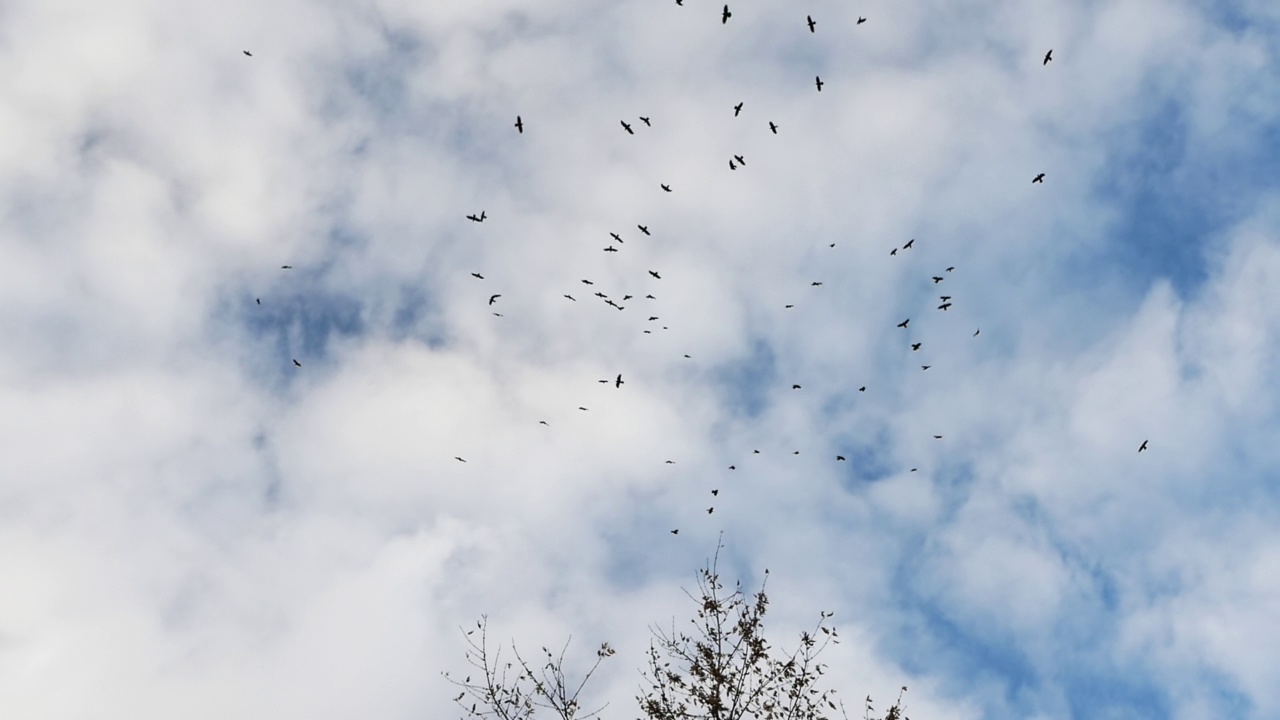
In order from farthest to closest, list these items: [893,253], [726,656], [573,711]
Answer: [893,253] < [726,656] < [573,711]

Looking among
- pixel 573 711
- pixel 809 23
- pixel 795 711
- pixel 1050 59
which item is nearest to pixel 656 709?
pixel 573 711

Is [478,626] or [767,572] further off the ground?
[767,572]

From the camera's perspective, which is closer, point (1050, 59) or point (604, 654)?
point (604, 654)

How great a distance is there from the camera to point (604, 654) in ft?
66.5

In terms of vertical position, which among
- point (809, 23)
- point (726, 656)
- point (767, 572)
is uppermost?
point (809, 23)

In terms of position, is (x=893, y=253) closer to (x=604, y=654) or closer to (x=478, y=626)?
(x=604, y=654)

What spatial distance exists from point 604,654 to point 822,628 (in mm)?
6144

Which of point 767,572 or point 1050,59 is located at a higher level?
point 1050,59

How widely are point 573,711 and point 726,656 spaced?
14.5ft

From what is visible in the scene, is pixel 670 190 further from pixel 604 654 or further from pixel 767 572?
pixel 604 654

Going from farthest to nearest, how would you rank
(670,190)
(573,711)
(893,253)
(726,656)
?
(893,253) → (670,190) → (726,656) → (573,711)

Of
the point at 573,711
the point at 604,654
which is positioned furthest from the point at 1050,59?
the point at 573,711

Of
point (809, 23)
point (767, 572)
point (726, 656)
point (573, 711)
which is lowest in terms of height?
point (573, 711)

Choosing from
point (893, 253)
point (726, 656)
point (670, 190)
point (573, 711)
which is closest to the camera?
point (573, 711)
